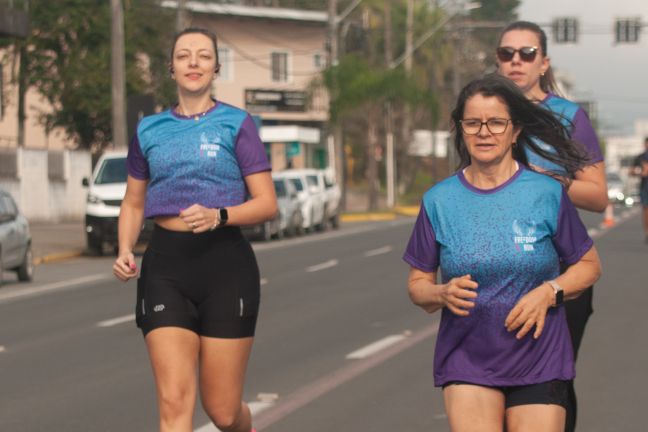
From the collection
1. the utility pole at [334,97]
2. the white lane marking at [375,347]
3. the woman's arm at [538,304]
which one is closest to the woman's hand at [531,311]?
the woman's arm at [538,304]

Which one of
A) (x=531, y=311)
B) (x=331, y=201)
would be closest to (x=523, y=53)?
(x=531, y=311)

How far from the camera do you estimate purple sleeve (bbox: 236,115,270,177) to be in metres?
6.65

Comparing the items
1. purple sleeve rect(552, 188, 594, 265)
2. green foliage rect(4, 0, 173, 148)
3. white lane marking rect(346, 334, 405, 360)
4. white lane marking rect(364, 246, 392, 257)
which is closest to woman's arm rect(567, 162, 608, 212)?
purple sleeve rect(552, 188, 594, 265)

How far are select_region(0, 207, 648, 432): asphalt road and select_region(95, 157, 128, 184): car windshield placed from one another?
7.45 meters

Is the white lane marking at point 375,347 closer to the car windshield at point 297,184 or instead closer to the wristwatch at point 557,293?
the wristwatch at point 557,293

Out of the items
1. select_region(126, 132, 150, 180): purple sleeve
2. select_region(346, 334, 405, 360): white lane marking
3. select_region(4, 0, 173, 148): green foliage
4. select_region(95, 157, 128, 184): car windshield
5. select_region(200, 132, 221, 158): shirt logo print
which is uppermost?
select_region(4, 0, 173, 148): green foliage

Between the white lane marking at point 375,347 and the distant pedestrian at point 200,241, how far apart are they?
564cm

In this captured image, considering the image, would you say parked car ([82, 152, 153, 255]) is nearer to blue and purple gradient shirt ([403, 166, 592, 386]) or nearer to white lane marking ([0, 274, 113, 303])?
white lane marking ([0, 274, 113, 303])

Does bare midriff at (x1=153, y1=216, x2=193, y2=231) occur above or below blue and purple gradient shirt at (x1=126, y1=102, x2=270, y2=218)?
below

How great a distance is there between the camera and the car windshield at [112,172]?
2936cm

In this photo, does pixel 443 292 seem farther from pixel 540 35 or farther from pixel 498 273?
pixel 540 35

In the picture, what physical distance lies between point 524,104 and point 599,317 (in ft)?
32.8

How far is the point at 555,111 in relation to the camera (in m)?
6.72

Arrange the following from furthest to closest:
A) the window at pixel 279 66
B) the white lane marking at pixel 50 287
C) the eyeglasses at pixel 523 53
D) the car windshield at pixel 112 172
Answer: the window at pixel 279 66 < the car windshield at pixel 112 172 < the white lane marking at pixel 50 287 < the eyeglasses at pixel 523 53
